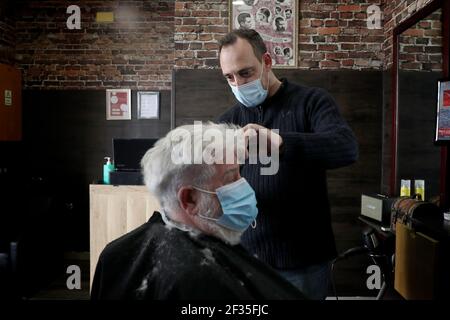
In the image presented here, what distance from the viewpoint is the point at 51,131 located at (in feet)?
9.02

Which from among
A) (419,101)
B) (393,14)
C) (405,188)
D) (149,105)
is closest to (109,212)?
(149,105)

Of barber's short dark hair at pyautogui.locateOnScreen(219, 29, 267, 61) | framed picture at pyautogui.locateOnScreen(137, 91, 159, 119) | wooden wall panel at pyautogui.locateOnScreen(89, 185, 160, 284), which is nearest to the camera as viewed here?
barber's short dark hair at pyautogui.locateOnScreen(219, 29, 267, 61)

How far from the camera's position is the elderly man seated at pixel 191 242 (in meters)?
0.95

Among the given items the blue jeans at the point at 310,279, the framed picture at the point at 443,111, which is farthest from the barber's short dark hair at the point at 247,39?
the framed picture at the point at 443,111

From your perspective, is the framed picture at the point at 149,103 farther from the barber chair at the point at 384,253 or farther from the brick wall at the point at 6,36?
the barber chair at the point at 384,253

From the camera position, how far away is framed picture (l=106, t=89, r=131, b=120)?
11.6 ft

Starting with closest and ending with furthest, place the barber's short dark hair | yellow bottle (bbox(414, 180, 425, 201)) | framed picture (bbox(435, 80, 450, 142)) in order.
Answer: the barber's short dark hair
framed picture (bbox(435, 80, 450, 142))
yellow bottle (bbox(414, 180, 425, 201))

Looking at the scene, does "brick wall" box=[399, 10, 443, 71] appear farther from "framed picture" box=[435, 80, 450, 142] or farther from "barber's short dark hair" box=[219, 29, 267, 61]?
"barber's short dark hair" box=[219, 29, 267, 61]

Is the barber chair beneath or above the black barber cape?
beneath

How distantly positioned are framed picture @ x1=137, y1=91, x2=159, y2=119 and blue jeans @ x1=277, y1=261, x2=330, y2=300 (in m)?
2.73

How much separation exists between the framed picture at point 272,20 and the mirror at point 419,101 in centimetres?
71

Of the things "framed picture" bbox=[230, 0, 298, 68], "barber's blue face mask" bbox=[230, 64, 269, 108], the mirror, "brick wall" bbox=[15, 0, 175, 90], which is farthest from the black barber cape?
"brick wall" bbox=[15, 0, 175, 90]

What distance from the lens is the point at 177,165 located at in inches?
38.8
